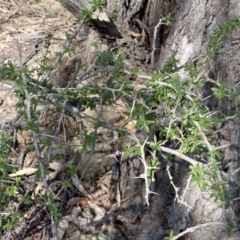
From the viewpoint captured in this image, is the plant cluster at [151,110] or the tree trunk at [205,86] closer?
the plant cluster at [151,110]

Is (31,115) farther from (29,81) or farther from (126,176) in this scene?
(126,176)

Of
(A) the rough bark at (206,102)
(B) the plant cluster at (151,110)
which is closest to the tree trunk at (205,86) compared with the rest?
(A) the rough bark at (206,102)

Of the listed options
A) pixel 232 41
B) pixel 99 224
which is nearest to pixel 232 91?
pixel 232 41

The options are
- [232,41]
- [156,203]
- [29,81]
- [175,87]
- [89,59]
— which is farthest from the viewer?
[89,59]

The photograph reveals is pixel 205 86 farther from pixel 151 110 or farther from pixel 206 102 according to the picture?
pixel 151 110

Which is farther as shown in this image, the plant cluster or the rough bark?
the rough bark

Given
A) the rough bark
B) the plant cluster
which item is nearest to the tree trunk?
the rough bark

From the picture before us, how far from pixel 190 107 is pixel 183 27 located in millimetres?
984

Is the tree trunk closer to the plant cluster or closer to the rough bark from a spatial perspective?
the rough bark

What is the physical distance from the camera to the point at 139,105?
219 cm

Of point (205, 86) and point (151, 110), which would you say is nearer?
point (151, 110)

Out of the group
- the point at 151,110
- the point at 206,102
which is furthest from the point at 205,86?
the point at 151,110

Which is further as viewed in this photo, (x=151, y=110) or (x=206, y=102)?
(x=206, y=102)

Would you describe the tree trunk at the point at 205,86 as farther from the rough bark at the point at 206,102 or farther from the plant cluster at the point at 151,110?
the plant cluster at the point at 151,110
